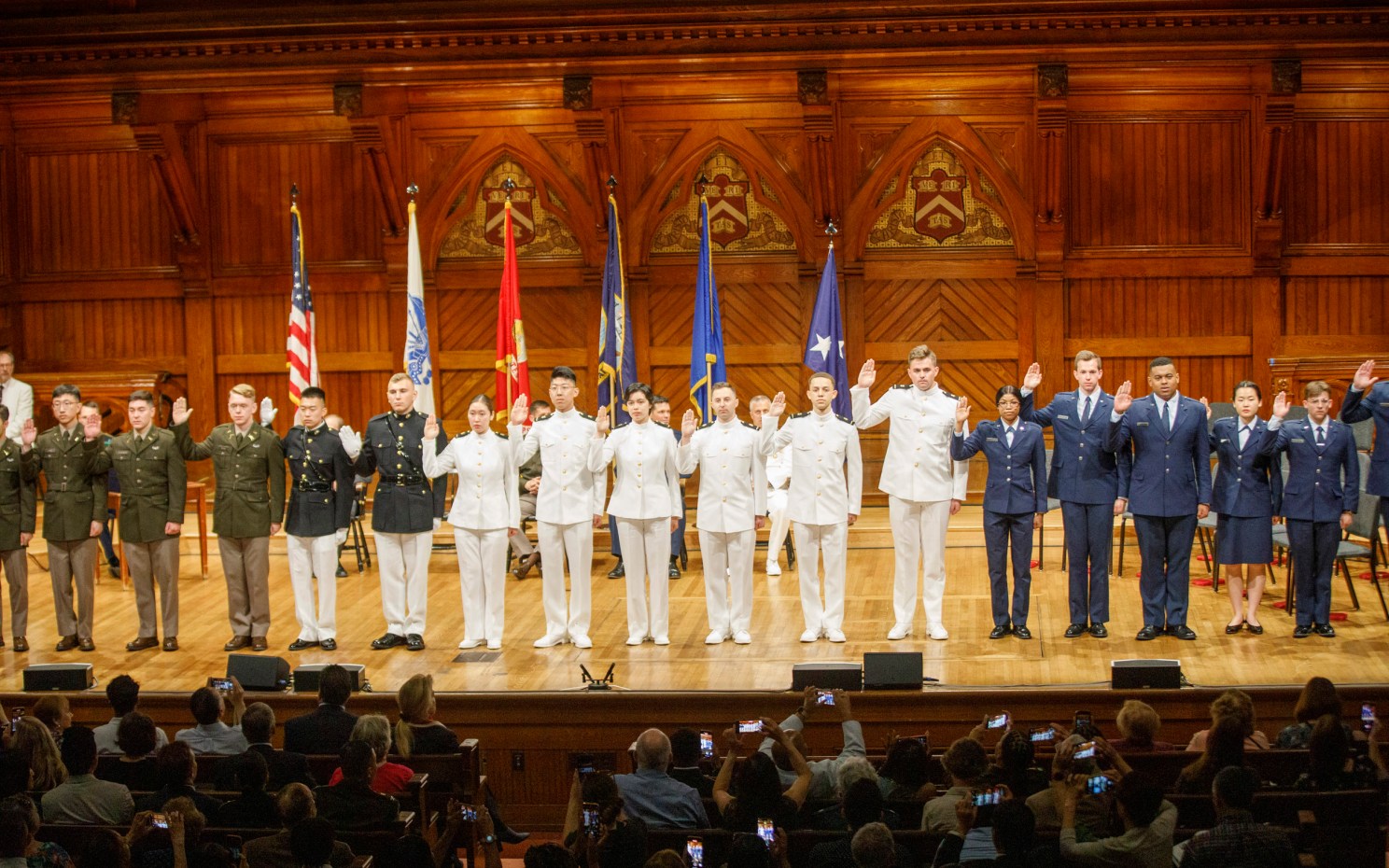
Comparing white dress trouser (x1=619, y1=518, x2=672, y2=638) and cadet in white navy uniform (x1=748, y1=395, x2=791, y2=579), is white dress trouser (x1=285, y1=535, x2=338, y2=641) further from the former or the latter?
cadet in white navy uniform (x1=748, y1=395, x2=791, y2=579)

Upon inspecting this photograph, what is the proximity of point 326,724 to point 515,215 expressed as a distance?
7.15m

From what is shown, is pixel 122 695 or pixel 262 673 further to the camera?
pixel 262 673

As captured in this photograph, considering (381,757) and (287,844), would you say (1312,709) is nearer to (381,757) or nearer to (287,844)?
(381,757)

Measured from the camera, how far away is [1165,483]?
7723mm

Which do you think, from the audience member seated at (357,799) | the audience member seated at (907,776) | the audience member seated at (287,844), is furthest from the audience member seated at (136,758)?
the audience member seated at (907,776)

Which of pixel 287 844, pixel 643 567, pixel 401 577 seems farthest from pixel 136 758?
pixel 643 567

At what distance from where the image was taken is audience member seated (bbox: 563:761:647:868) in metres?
4.21

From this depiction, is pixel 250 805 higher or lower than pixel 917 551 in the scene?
lower

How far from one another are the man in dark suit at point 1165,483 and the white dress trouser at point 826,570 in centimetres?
156

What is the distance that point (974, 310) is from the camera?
38.5 feet

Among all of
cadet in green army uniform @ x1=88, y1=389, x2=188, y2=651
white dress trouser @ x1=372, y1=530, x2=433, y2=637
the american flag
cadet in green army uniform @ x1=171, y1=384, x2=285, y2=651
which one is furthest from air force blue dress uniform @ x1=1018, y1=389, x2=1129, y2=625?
the american flag

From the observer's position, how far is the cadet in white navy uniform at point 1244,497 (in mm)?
7727

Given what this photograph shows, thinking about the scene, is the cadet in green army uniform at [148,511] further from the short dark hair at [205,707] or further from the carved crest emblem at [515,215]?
the carved crest emblem at [515,215]

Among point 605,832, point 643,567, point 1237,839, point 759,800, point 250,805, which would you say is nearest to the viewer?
point 1237,839
